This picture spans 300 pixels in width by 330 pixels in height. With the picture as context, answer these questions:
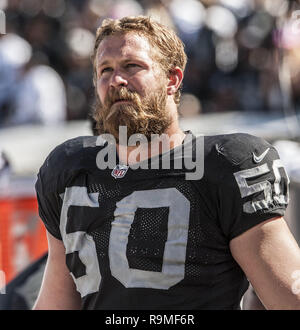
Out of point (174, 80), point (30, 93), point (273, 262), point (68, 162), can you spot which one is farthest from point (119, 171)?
point (30, 93)

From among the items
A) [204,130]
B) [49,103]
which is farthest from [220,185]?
[49,103]

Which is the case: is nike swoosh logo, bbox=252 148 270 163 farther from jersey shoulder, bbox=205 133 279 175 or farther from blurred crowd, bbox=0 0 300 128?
blurred crowd, bbox=0 0 300 128

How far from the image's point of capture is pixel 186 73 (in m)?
6.27

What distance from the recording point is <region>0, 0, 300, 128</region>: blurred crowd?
5.97 meters

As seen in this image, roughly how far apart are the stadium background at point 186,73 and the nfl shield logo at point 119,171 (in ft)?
9.68

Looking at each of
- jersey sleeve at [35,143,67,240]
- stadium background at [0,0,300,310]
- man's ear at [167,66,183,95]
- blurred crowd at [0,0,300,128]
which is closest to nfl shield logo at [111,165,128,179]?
jersey sleeve at [35,143,67,240]

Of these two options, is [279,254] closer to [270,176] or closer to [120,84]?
[270,176]

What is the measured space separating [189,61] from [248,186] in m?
4.43

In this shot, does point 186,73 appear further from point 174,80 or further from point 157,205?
point 157,205

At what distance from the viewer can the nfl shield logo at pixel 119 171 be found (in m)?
2.17

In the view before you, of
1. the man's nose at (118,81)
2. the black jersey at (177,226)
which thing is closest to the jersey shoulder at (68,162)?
the black jersey at (177,226)

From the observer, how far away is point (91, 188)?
7.22 feet

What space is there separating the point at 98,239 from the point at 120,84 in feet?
1.65

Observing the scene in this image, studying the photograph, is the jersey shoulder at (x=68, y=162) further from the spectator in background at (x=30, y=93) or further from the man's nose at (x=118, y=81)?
the spectator in background at (x=30, y=93)
